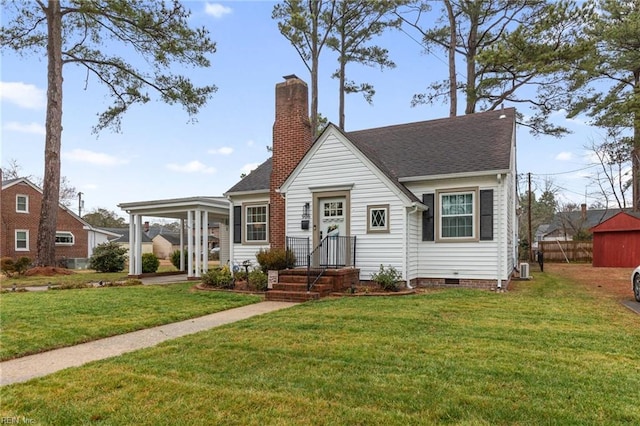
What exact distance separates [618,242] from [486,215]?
48.6ft

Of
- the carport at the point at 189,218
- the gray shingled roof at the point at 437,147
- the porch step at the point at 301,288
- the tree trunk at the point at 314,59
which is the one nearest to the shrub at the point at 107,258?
the carport at the point at 189,218

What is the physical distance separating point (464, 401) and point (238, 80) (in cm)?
1445

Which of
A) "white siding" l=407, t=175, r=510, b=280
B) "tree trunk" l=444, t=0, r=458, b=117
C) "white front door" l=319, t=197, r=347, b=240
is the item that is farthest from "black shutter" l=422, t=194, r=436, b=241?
"tree trunk" l=444, t=0, r=458, b=117

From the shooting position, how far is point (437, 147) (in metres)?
12.4

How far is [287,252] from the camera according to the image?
10930mm

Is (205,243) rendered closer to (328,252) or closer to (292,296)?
(328,252)

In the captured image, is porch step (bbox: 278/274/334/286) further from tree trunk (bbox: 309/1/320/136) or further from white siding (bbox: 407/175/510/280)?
tree trunk (bbox: 309/1/320/136)

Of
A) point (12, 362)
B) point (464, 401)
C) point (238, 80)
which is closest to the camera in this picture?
point (464, 401)

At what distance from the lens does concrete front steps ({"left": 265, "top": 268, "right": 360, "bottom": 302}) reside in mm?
9172

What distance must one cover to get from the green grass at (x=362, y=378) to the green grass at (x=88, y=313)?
139cm

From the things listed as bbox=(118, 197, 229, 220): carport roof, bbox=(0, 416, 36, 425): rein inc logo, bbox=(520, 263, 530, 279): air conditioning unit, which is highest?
bbox=(118, 197, 229, 220): carport roof

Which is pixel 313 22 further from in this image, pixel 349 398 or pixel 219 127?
pixel 349 398

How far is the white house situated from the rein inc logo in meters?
8.74

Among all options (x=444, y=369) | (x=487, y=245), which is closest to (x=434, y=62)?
(x=487, y=245)
